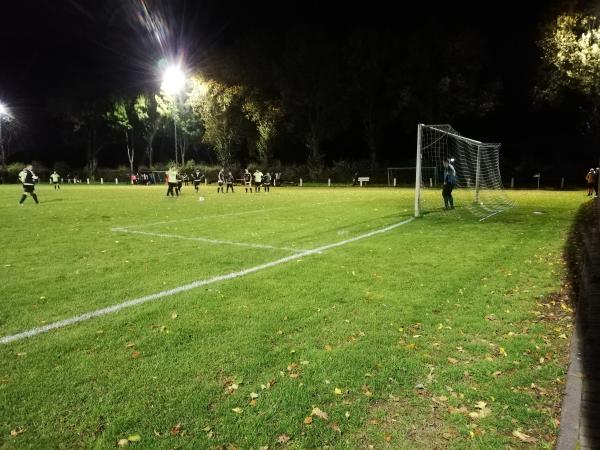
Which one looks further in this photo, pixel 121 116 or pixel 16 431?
pixel 121 116

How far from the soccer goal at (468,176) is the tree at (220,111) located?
23167 millimetres

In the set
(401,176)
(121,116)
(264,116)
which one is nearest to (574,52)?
(401,176)

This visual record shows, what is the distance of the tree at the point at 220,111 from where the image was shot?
52469 millimetres

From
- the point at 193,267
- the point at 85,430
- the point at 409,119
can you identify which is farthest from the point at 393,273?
the point at 409,119

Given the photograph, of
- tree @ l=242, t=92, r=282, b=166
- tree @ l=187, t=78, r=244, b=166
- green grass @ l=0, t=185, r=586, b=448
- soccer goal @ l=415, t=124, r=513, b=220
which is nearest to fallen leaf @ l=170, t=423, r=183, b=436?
green grass @ l=0, t=185, r=586, b=448

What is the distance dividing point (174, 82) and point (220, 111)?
21.6 feet

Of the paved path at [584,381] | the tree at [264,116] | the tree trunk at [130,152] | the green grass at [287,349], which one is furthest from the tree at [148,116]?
the paved path at [584,381]

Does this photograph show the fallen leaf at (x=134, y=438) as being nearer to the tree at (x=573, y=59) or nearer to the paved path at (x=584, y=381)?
the paved path at (x=584, y=381)

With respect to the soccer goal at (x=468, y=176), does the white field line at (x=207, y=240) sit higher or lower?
lower

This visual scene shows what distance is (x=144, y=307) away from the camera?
600 centimetres

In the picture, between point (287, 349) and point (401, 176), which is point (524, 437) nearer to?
point (287, 349)

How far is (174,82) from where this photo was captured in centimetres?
4912

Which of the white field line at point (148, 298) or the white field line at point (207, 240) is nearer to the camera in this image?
the white field line at point (148, 298)

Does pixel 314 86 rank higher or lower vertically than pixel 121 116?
higher
